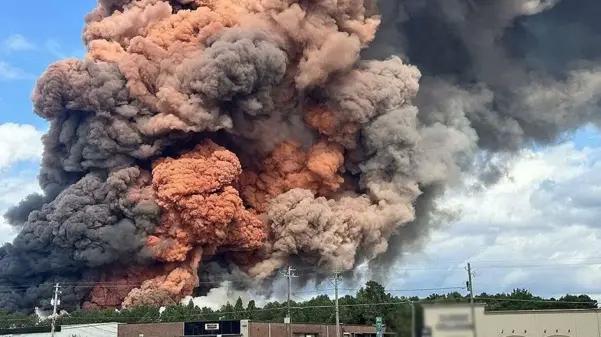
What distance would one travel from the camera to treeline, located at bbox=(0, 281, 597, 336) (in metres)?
58.9

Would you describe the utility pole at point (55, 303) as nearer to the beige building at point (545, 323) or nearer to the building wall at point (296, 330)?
the building wall at point (296, 330)

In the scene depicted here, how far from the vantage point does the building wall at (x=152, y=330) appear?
55750 millimetres

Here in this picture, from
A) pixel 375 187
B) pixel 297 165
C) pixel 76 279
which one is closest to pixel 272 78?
pixel 297 165

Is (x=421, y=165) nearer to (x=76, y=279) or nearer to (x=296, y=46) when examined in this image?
(x=296, y=46)

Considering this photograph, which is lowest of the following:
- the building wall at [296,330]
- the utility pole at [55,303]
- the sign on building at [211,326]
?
the building wall at [296,330]

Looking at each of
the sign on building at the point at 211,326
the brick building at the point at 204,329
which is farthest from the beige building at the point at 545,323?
the sign on building at the point at 211,326

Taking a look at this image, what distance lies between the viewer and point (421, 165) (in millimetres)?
67438

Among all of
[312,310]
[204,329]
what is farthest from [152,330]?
[312,310]

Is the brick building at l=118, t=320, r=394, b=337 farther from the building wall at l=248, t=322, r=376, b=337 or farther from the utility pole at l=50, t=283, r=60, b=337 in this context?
the utility pole at l=50, t=283, r=60, b=337

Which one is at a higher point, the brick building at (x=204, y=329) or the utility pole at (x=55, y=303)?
the utility pole at (x=55, y=303)

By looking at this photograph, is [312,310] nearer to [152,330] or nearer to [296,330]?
[296,330]

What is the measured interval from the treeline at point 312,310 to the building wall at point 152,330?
4.35 ft

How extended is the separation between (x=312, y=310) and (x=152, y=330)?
20.7m

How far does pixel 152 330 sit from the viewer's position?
5612 centimetres
